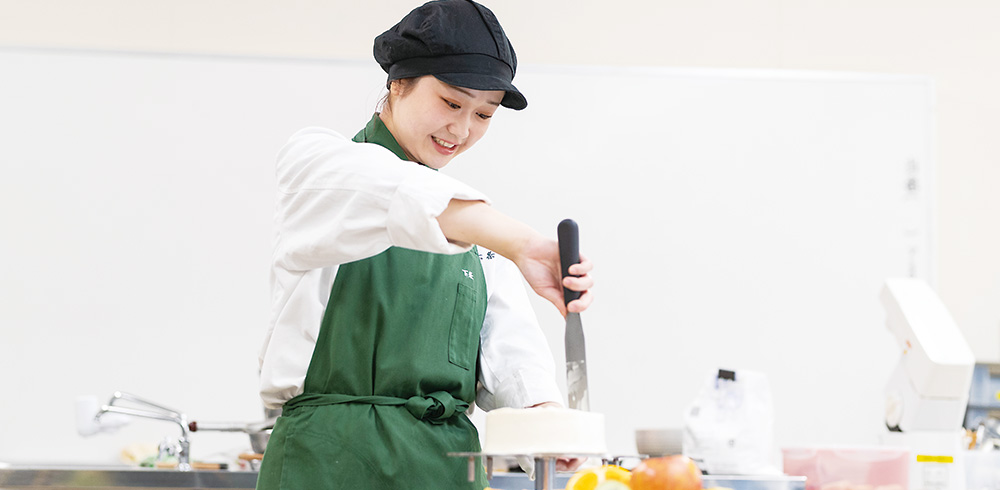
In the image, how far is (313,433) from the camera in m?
1.19

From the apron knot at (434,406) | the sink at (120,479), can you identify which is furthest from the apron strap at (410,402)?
the sink at (120,479)

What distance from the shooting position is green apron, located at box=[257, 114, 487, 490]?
3.87ft

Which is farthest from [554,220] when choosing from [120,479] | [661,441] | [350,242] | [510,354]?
[350,242]

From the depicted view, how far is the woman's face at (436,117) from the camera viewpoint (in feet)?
4.16

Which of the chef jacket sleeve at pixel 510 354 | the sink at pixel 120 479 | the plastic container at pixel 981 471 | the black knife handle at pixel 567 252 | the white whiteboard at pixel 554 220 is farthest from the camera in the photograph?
the white whiteboard at pixel 554 220

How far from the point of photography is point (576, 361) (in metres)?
0.93

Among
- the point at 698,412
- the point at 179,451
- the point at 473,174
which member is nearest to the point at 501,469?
the point at 698,412

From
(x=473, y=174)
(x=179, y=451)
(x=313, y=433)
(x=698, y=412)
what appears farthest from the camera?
(x=473, y=174)

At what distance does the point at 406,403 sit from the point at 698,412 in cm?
146

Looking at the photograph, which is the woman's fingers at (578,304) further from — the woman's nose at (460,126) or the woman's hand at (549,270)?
the woman's nose at (460,126)

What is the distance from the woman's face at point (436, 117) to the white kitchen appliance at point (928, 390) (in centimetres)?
158

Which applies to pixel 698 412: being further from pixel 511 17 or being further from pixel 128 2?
pixel 128 2

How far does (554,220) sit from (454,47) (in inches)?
91.3

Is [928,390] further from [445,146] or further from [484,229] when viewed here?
[484,229]
